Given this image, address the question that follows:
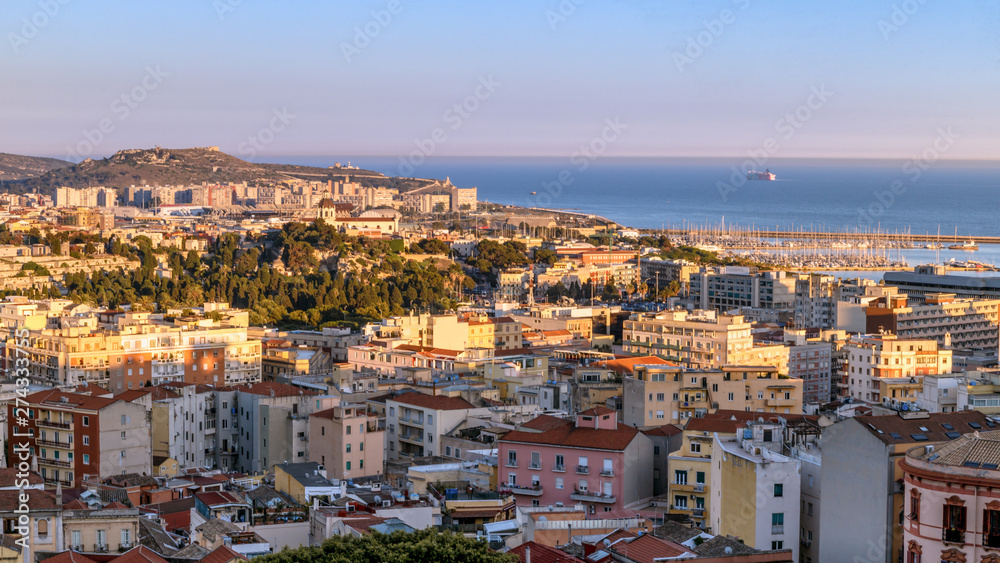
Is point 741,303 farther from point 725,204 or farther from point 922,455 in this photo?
point 725,204

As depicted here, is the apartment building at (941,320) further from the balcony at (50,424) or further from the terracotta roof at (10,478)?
the terracotta roof at (10,478)

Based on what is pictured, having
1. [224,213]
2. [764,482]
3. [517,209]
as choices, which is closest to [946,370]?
[764,482]

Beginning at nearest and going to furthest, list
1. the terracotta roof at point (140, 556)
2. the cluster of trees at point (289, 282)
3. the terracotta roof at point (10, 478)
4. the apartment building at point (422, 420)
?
the terracotta roof at point (140, 556) → the terracotta roof at point (10, 478) → the apartment building at point (422, 420) → the cluster of trees at point (289, 282)

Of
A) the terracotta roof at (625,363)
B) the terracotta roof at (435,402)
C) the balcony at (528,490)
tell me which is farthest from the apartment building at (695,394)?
the balcony at (528,490)

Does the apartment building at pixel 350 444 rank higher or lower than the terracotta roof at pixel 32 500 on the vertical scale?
lower

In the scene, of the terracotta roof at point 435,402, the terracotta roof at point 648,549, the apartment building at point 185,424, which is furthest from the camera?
the apartment building at point 185,424
